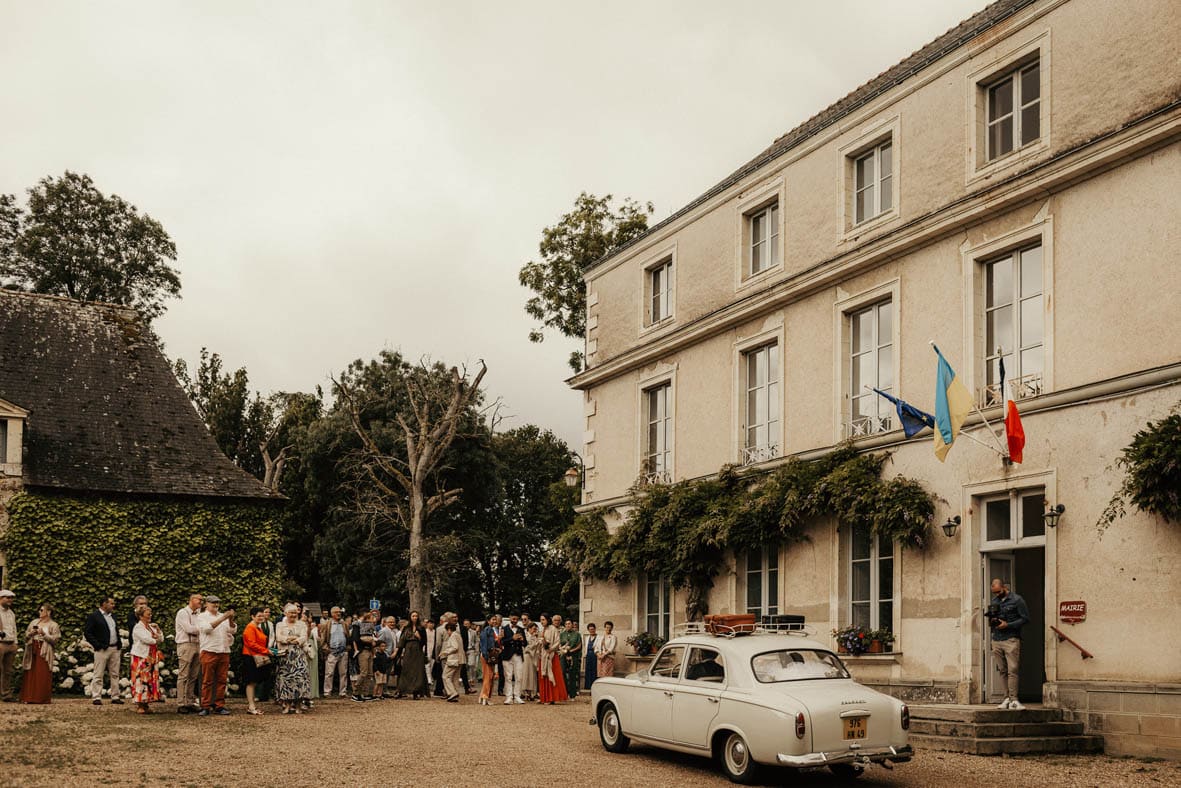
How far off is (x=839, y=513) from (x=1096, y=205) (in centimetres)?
598

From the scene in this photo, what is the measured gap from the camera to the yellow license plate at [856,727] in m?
11.3

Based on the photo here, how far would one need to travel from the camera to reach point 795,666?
1245 cm

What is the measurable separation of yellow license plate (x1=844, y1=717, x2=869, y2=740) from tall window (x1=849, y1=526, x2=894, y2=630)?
6.97 meters

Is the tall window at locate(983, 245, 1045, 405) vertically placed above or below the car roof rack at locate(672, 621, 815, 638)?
above

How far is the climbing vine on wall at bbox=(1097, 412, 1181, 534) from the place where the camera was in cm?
1313

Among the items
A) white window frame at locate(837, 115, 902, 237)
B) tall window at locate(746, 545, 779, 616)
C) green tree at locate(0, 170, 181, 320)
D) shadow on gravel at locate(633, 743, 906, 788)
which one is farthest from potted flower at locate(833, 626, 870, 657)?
green tree at locate(0, 170, 181, 320)

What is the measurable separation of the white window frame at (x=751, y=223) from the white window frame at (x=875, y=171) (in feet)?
5.58

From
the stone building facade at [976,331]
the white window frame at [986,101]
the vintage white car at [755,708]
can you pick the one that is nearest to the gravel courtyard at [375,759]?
the vintage white car at [755,708]

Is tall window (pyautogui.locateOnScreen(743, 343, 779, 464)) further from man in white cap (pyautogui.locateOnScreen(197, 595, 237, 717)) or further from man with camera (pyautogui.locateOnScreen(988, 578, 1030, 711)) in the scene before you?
man in white cap (pyautogui.locateOnScreen(197, 595, 237, 717))

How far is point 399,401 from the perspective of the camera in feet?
148

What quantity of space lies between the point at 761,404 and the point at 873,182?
4.52 m

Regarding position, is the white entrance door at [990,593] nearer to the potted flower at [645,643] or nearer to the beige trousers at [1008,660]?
the beige trousers at [1008,660]

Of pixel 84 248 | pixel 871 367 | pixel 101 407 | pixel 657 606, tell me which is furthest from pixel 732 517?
pixel 84 248

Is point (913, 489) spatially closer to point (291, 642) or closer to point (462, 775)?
point (462, 775)
